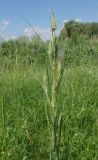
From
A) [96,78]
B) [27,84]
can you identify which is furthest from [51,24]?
[27,84]

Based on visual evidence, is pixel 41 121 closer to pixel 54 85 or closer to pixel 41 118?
pixel 41 118

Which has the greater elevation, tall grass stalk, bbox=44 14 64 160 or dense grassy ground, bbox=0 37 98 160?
tall grass stalk, bbox=44 14 64 160

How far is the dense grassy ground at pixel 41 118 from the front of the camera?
107 inches

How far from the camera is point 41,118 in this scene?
3920mm

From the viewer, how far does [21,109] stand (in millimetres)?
3979

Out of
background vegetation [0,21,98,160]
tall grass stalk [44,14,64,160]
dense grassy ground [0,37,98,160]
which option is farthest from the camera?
dense grassy ground [0,37,98,160]

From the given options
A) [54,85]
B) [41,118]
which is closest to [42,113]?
[41,118]

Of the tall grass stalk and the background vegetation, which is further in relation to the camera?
the background vegetation

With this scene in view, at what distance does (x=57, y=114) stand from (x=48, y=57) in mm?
175

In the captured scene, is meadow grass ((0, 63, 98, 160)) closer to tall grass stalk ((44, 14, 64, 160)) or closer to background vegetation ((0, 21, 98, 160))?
background vegetation ((0, 21, 98, 160))

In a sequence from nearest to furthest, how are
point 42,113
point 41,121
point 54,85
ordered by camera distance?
point 54,85, point 41,121, point 42,113

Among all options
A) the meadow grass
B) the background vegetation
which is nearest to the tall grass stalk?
the background vegetation

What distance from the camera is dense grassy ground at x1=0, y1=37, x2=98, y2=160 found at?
8.92 feet

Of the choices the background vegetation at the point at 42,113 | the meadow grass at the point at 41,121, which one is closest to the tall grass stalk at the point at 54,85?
the background vegetation at the point at 42,113
